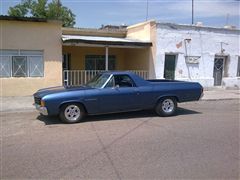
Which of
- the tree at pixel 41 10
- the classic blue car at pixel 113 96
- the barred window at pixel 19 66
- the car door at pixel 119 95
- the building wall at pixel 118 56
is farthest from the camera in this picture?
the tree at pixel 41 10

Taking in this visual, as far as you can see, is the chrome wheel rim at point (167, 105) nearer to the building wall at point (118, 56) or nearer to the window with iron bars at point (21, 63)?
the window with iron bars at point (21, 63)

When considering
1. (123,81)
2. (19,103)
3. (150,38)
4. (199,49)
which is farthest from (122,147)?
(199,49)

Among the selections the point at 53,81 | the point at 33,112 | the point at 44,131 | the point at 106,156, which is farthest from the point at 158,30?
the point at 106,156

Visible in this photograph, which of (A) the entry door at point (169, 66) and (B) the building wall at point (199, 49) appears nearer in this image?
(B) the building wall at point (199, 49)

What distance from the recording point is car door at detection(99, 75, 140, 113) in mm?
9219

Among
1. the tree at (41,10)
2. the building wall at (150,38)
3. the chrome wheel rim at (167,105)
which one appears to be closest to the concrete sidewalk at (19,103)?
the building wall at (150,38)

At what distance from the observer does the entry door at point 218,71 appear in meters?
19.7

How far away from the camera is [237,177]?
15.8 feet

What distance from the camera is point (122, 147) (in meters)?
6.35

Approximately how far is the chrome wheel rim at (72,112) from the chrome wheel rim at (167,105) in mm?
2784

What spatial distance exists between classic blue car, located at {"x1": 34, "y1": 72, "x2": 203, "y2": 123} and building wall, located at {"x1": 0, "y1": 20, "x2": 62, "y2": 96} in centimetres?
555

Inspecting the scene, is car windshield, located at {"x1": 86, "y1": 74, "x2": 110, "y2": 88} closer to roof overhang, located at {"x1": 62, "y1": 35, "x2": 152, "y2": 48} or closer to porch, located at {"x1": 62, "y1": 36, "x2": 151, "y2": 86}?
roof overhang, located at {"x1": 62, "y1": 35, "x2": 152, "y2": 48}

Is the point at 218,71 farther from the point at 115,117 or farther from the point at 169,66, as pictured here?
the point at 115,117

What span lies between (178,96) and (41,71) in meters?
7.56
